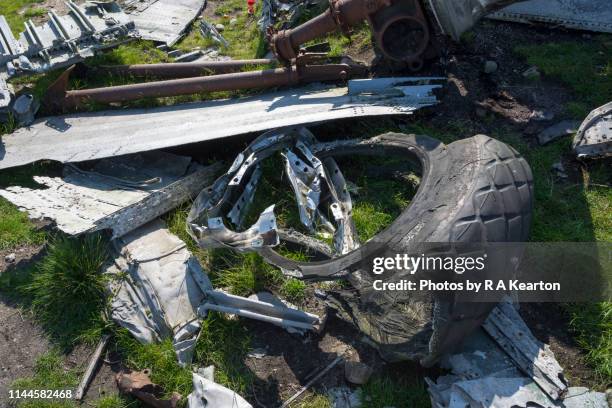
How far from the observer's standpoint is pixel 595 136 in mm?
4016

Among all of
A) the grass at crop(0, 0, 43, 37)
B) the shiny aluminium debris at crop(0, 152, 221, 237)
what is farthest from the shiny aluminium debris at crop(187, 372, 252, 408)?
the grass at crop(0, 0, 43, 37)

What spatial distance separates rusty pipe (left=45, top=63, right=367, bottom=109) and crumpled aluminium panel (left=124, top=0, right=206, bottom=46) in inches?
55.0

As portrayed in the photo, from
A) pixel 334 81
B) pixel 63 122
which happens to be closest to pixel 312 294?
pixel 334 81

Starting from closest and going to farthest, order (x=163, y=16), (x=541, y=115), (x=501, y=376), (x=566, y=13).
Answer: (x=501, y=376)
(x=541, y=115)
(x=566, y=13)
(x=163, y=16)

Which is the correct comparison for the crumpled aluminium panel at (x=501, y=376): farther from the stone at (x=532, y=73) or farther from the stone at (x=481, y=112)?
the stone at (x=532, y=73)

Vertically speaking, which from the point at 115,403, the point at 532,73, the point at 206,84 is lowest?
the point at 115,403

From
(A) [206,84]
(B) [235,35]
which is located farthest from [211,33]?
(A) [206,84]

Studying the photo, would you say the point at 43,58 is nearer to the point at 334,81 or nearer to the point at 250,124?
the point at 250,124

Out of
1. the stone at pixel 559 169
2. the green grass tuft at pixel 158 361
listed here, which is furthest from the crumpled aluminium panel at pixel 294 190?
the stone at pixel 559 169

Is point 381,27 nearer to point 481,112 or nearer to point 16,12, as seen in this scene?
point 481,112

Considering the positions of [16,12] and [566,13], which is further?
[16,12]

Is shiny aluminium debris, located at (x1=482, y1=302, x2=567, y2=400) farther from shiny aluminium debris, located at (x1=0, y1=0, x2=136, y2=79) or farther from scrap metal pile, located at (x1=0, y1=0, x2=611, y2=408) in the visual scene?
shiny aluminium debris, located at (x1=0, y1=0, x2=136, y2=79)

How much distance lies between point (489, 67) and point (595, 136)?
4.05 ft

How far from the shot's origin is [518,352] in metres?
3.11
